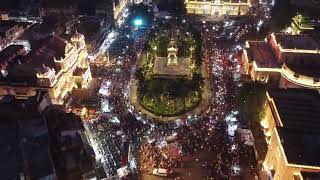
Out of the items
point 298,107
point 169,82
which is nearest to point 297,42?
point 298,107

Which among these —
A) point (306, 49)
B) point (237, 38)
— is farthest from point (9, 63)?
point (306, 49)

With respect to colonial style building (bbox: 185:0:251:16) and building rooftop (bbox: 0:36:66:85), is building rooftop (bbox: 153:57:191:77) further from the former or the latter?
colonial style building (bbox: 185:0:251:16)

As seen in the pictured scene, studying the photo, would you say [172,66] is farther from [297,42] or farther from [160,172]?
[160,172]

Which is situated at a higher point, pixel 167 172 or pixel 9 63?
pixel 9 63

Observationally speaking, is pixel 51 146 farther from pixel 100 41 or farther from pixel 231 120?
pixel 100 41

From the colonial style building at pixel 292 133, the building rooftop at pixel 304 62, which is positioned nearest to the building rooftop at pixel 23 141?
the colonial style building at pixel 292 133

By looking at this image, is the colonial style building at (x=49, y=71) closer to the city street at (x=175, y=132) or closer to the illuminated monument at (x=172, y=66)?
the city street at (x=175, y=132)
